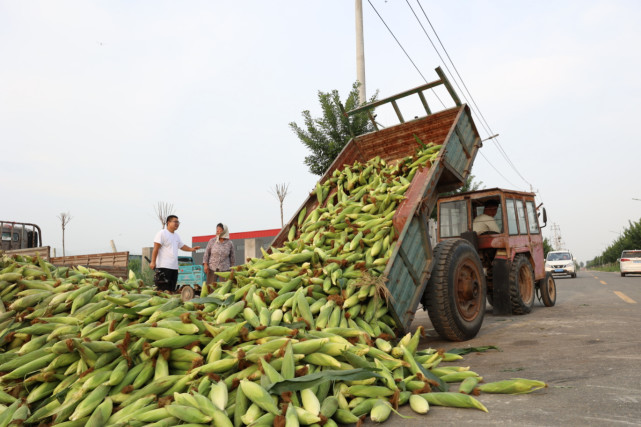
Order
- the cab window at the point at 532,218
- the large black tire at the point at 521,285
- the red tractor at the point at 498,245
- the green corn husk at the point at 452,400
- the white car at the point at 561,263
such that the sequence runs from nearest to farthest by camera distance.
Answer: the green corn husk at the point at 452,400
the red tractor at the point at 498,245
the large black tire at the point at 521,285
the cab window at the point at 532,218
the white car at the point at 561,263

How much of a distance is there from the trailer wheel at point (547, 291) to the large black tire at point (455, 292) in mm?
4323

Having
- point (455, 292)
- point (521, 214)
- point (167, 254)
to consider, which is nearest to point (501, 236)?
point (521, 214)

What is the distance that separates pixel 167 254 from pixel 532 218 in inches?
311

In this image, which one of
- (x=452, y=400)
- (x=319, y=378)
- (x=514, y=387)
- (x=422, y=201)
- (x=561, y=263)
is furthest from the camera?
(x=561, y=263)

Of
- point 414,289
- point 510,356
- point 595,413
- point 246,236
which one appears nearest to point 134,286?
point 414,289

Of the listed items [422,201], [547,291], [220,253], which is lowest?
[547,291]

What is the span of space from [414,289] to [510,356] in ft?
4.19

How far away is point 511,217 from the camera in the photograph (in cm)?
825

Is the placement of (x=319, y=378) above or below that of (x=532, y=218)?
below

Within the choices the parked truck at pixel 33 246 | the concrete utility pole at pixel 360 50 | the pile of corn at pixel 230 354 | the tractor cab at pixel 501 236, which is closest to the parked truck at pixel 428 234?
the pile of corn at pixel 230 354

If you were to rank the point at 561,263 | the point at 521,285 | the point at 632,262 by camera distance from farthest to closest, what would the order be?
the point at 561,263, the point at 632,262, the point at 521,285

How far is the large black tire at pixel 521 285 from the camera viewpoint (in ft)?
25.4

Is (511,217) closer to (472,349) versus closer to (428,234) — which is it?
(428,234)

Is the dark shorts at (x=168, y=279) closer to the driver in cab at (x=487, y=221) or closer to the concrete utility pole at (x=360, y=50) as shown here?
the driver in cab at (x=487, y=221)
